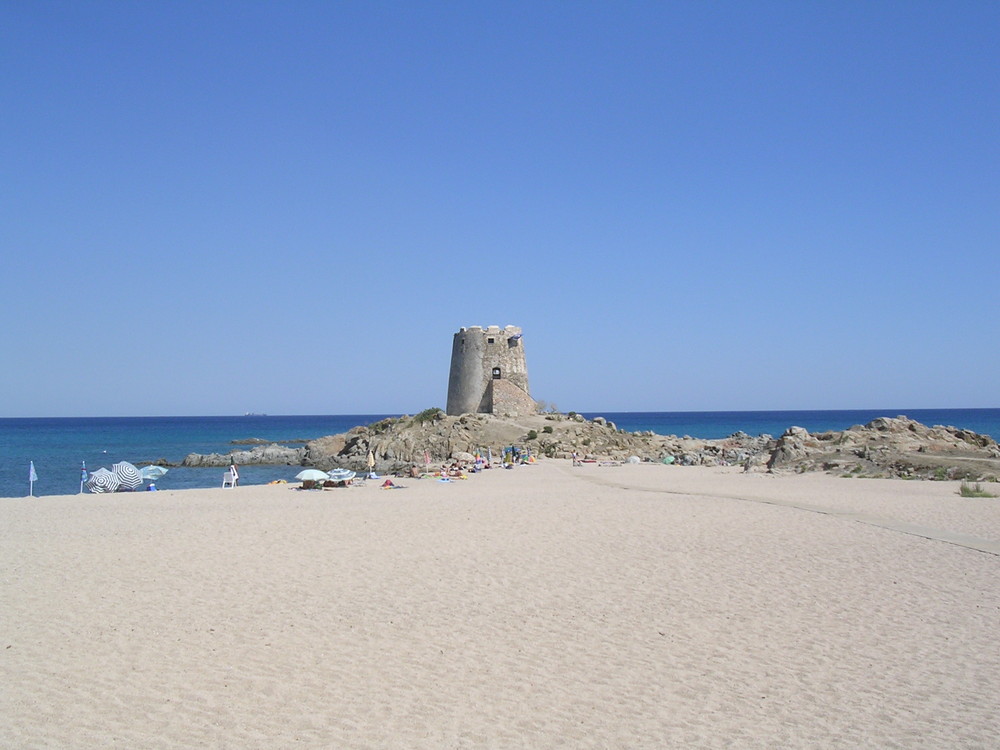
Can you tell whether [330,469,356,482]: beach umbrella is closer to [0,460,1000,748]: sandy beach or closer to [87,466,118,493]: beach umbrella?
[87,466,118,493]: beach umbrella

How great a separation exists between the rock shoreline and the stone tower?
1.72 meters

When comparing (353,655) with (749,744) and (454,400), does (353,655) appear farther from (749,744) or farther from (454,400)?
(454,400)

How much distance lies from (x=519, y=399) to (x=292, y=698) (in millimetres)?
33317

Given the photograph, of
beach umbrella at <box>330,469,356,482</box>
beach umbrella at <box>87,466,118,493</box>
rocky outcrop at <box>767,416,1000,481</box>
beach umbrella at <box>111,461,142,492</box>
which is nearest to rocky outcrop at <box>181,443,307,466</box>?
beach umbrella at <box>111,461,142,492</box>

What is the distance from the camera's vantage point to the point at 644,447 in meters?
35.9

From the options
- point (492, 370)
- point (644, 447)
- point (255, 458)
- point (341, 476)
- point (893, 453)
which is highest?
point (492, 370)

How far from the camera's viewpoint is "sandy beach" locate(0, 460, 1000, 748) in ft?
17.6

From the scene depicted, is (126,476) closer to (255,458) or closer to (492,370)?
(255,458)

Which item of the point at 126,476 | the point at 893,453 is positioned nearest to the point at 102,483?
the point at 126,476

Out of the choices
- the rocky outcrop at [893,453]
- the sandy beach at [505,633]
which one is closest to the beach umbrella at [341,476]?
the sandy beach at [505,633]

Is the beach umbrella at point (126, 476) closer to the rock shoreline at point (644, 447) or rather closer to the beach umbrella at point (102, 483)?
the beach umbrella at point (102, 483)

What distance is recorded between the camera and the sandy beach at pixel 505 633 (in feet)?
17.6

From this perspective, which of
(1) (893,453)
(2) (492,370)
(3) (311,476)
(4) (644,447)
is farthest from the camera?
(2) (492,370)

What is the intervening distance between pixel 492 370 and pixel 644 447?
8153mm
